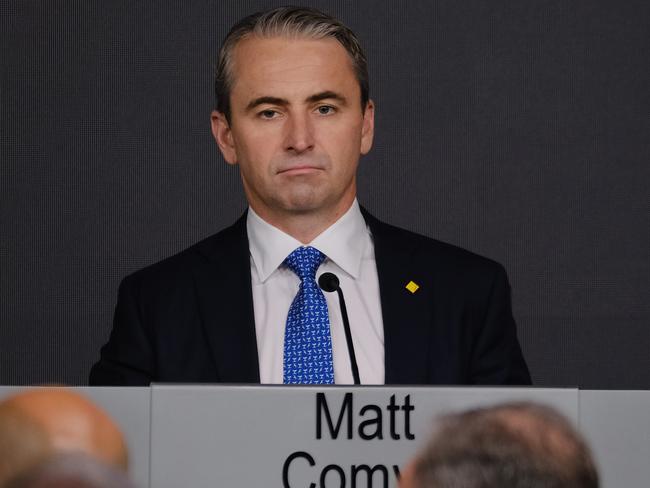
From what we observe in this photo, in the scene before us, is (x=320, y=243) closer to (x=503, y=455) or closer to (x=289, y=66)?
(x=289, y=66)

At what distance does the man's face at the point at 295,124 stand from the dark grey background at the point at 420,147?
0.74 meters

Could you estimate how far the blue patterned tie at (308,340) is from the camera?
2.54 meters

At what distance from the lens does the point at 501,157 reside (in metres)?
3.77

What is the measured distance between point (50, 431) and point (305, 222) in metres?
1.80

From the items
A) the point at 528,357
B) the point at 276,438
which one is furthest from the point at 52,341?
the point at 276,438

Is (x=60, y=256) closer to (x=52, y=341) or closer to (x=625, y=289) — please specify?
(x=52, y=341)

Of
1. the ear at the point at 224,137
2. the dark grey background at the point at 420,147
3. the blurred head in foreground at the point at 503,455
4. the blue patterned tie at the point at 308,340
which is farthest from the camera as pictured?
the dark grey background at the point at 420,147

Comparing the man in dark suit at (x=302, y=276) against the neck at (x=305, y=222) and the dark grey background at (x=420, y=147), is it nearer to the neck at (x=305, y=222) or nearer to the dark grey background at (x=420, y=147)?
the neck at (x=305, y=222)

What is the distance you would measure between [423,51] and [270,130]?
1.03 m

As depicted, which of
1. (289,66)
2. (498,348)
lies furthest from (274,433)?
(289,66)

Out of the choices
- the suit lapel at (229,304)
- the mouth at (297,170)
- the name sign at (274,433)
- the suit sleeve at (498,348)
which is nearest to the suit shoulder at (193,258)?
the suit lapel at (229,304)

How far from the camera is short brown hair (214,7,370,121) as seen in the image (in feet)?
9.84

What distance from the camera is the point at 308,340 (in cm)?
257

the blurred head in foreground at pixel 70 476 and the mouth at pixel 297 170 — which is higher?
the mouth at pixel 297 170
